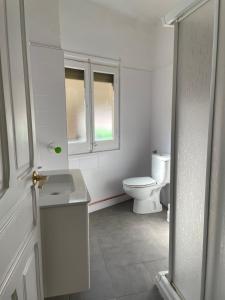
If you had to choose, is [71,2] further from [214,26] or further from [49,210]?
[49,210]

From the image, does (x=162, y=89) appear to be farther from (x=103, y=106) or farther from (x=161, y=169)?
(x=161, y=169)

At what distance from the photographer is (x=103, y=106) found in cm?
293

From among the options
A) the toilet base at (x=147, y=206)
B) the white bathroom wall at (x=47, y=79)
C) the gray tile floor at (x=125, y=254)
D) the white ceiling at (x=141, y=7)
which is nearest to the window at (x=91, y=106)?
the white bathroom wall at (x=47, y=79)

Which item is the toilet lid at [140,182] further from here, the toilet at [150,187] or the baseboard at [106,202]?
the baseboard at [106,202]

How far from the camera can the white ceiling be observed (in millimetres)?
2523

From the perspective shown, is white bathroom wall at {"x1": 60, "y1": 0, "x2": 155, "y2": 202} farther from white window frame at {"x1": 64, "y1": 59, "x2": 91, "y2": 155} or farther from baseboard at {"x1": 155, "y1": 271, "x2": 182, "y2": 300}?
baseboard at {"x1": 155, "y1": 271, "x2": 182, "y2": 300}

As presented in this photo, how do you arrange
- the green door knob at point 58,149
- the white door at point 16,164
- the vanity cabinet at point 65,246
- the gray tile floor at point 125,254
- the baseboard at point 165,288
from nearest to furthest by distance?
the white door at point 16,164 < the vanity cabinet at point 65,246 < the baseboard at point 165,288 < the gray tile floor at point 125,254 < the green door knob at point 58,149

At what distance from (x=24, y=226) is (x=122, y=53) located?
104 inches

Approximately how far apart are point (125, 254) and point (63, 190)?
901 millimetres

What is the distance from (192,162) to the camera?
4.18 ft

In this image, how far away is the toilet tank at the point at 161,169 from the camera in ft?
9.10

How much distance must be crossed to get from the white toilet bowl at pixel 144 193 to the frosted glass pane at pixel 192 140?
4.21ft

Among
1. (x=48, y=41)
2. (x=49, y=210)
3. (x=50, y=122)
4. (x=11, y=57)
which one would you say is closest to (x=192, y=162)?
(x=49, y=210)

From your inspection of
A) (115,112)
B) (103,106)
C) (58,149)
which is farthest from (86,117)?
(58,149)
